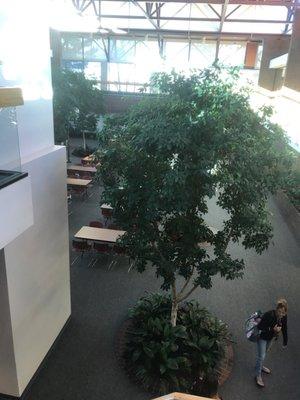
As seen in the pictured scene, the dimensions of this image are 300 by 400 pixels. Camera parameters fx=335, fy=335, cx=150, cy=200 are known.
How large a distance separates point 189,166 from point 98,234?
245 inches

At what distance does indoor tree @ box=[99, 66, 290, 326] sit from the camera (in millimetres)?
4844

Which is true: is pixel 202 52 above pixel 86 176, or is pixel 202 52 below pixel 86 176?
above

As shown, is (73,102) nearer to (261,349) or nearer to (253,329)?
(253,329)

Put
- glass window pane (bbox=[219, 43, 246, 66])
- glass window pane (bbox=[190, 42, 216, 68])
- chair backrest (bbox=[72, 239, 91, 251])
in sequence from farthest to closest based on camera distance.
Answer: glass window pane (bbox=[190, 42, 216, 68]) < glass window pane (bbox=[219, 43, 246, 66]) < chair backrest (bbox=[72, 239, 91, 251])

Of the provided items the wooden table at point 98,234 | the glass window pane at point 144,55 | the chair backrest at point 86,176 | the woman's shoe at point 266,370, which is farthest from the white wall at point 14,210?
the glass window pane at point 144,55

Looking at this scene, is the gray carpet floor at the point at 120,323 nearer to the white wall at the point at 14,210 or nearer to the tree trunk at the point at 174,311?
the tree trunk at the point at 174,311

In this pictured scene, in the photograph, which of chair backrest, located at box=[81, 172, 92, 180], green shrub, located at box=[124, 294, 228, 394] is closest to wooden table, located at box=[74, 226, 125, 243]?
green shrub, located at box=[124, 294, 228, 394]

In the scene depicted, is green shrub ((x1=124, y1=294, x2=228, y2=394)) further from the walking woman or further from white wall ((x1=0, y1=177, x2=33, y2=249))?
white wall ((x1=0, y1=177, x2=33, y2=249))

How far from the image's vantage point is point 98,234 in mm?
10352

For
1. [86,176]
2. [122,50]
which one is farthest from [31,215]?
[122,50]

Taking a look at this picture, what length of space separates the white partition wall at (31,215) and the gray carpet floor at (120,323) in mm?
660

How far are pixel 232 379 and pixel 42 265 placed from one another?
4.23 metres

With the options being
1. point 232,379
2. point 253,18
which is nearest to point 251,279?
point 232,379

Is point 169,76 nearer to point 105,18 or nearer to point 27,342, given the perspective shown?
point 27,342
